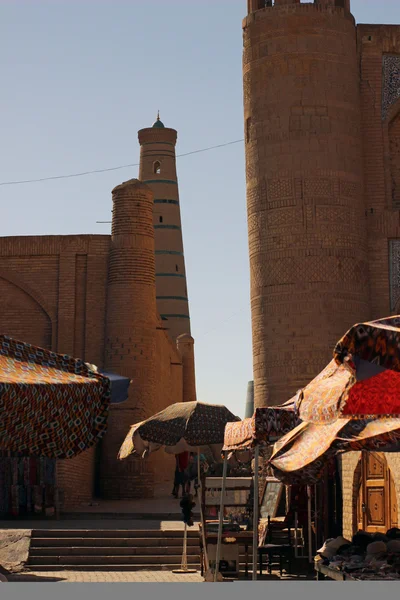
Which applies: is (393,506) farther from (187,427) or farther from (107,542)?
(107,542)

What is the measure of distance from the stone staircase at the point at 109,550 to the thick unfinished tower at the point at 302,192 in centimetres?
515

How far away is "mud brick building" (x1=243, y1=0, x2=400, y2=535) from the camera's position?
18609 mm

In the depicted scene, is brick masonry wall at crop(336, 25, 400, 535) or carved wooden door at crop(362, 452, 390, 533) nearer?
carved wooden door at crop(362, 452, 390, 533)

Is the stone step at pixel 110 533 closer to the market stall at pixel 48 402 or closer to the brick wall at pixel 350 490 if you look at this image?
the brick wall at pixel 350 490

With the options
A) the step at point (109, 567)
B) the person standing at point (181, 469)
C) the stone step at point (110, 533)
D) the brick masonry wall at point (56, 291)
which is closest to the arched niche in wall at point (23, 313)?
the brick masonry wall at point (56, 291)

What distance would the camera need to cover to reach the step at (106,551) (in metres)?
13.3

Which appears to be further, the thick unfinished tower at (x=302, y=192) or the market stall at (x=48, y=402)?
the thick unfinished tower at (x=302, y=192)

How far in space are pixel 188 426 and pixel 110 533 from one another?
8.93ft

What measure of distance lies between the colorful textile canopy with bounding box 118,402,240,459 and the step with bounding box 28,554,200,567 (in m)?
1.65

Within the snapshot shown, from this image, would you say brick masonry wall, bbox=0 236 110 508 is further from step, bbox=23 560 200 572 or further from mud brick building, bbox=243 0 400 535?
step, bbox=23 560 200 572

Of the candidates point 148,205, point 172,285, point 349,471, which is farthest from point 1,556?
point 172,285

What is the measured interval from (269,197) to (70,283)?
4654 mm

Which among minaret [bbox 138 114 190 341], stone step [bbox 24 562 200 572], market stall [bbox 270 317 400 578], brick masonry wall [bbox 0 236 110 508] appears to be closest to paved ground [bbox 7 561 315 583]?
stone step [bbox 24 562 200 572]

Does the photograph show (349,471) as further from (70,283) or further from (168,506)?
(70,283)
